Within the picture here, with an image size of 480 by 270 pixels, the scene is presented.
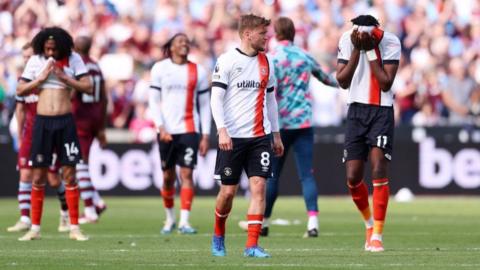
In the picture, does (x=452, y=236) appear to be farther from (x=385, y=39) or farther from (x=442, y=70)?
(x=442, y=70)

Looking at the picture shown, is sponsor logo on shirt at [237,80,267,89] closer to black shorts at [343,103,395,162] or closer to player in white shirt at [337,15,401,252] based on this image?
player in white shirt at [337,15,401,252]

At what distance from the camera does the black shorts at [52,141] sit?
50.3 ft

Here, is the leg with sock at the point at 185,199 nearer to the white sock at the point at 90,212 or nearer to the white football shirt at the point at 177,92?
the white football shirt at the point at 177,92

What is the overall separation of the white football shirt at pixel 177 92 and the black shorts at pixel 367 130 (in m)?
3.84

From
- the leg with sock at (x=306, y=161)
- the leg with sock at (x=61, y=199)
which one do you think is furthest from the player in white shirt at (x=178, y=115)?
the leg with sock at (x=61, y=199)

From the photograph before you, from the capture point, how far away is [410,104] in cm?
2805

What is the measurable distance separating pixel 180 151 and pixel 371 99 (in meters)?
4.26

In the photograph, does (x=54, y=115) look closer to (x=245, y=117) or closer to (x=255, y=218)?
(x=245, y=117)

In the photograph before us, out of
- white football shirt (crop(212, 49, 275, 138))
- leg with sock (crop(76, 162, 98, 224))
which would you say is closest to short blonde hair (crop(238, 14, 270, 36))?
white football shirt (crop(212, 49, 275, 138))

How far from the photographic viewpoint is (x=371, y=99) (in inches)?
540

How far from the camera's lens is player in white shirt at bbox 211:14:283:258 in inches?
503

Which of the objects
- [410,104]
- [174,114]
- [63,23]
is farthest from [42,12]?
[174,114]

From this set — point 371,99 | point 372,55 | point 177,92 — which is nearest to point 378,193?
point 371,99

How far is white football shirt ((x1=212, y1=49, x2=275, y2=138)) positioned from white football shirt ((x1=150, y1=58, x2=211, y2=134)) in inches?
172
